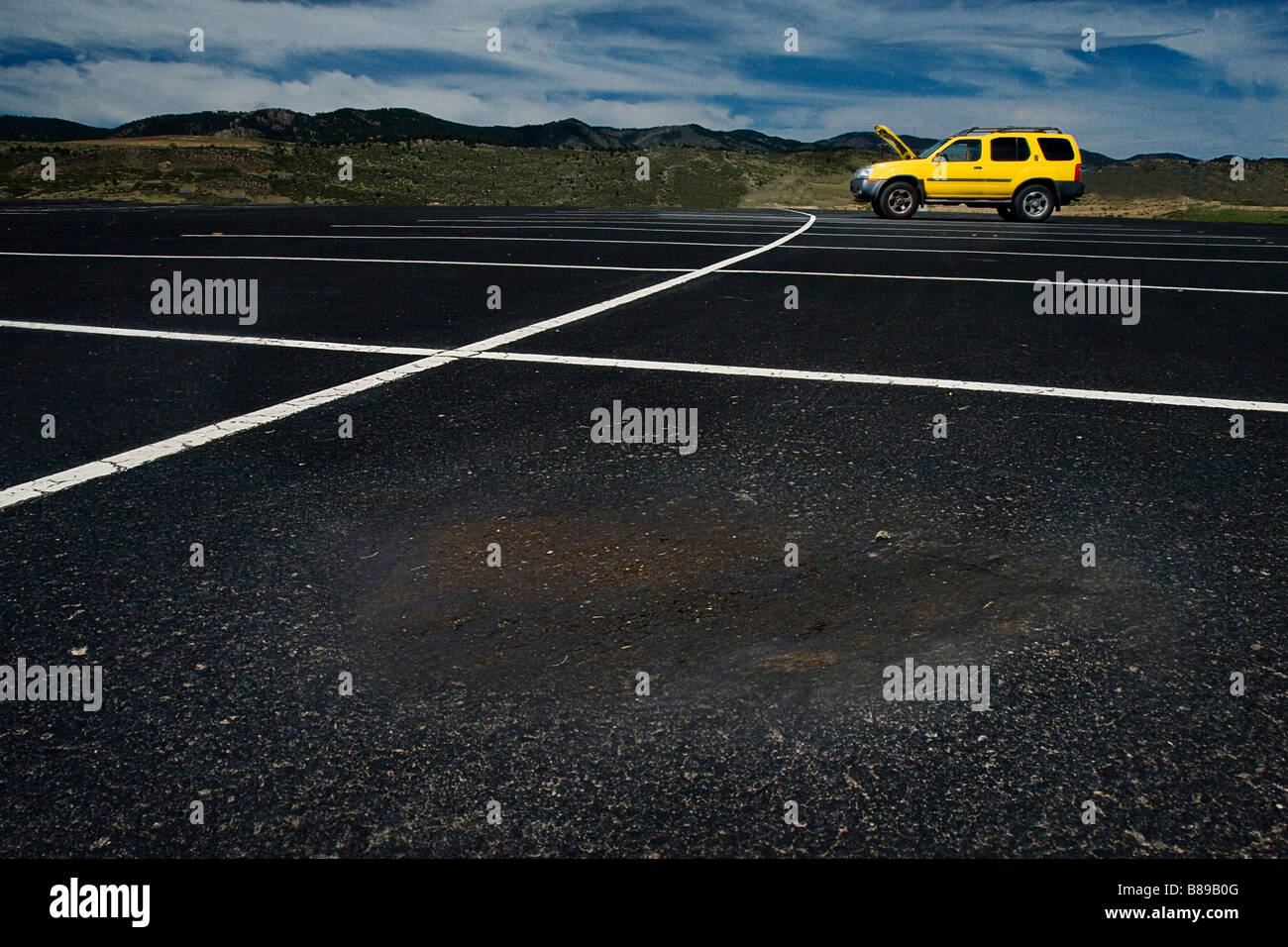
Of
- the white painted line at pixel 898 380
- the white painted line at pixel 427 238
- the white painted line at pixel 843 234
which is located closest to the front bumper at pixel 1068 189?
the white painted line at pixel 843 234

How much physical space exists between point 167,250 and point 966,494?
12856 mm

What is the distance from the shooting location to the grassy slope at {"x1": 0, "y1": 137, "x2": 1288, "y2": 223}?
44.4 meters

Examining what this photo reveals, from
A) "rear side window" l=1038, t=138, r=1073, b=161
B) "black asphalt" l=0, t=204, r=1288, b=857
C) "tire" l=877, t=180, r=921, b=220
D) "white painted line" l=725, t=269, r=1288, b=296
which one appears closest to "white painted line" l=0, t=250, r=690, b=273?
"white painted line" l=725, t=269, r=1288, b=296

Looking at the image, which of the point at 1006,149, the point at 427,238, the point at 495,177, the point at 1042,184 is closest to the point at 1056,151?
the point at 1042,184

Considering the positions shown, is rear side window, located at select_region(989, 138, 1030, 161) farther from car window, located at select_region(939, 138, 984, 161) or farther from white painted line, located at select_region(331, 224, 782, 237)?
white painted line, located at select_region(331, 224, 782, 237)

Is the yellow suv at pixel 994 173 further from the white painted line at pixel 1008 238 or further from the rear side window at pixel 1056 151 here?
the white painted line at pixel 1008 238

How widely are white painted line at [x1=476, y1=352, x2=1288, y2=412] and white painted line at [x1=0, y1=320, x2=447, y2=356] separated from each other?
2.06 ft

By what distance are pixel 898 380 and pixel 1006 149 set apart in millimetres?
19617

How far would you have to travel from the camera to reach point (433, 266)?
38.1 ft

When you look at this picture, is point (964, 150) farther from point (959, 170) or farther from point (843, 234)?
point (843, 234)

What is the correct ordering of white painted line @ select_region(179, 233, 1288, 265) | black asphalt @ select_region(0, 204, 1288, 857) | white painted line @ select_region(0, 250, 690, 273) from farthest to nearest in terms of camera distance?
white painted line @ select_region(179, 233, 1288, 265), white painted line @ select_region(0, 250, 690, 273), black asphalt @ select_region(0, 204, 1288, 857)

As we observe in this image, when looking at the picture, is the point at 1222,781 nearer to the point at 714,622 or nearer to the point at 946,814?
the point at 946,814
